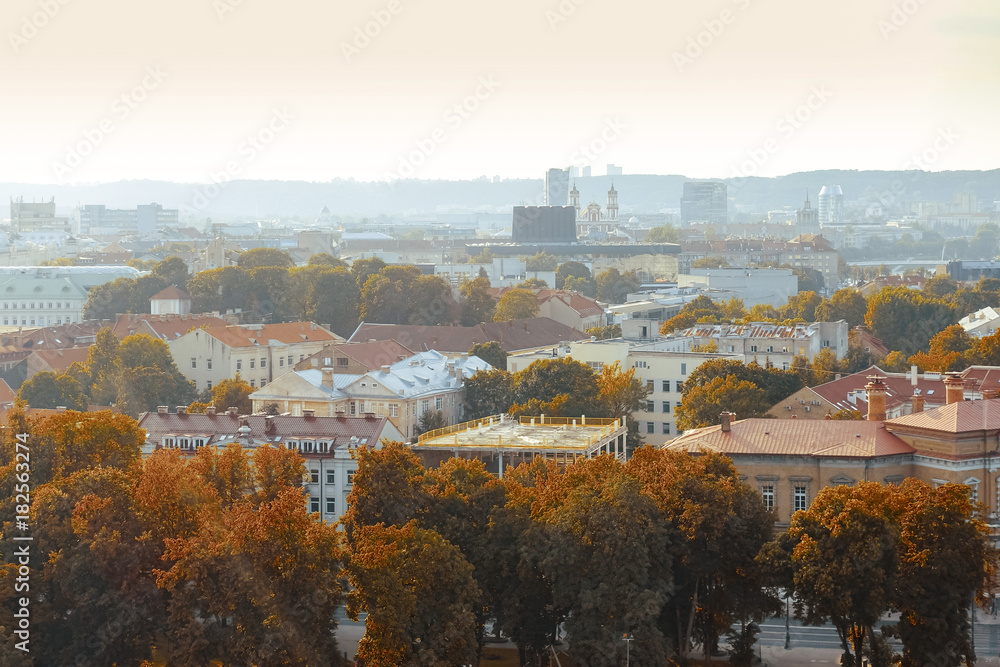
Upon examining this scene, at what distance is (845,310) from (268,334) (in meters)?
40.2

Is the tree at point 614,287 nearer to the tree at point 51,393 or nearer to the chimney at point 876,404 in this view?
the tree at point 51,393

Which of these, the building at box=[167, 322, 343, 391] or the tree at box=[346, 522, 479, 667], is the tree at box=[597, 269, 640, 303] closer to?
the building at box=[167, 322, 343, 391]

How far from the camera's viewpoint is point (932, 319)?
93562mm

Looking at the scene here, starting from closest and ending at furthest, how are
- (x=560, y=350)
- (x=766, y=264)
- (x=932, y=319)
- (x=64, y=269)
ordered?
(x=560, y=350), (x=932, y=319), (x=64, y=269), (x=766, y=264)

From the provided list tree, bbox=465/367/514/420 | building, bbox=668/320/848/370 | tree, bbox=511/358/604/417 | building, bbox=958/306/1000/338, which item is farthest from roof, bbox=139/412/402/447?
building, bbox=958/306/1000/338

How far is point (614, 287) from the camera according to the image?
467 feet

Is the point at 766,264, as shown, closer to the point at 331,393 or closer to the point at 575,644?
the point at 331,393

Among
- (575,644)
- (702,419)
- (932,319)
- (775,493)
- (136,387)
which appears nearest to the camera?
(575,644)

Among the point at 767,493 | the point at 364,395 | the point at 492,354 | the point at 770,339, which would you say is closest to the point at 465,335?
the point at 492,354

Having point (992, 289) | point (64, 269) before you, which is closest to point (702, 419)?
point (992, 289)

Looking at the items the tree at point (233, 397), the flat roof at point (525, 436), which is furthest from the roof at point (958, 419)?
the tree at point (233, 397)

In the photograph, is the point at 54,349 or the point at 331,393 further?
the point at 54,349

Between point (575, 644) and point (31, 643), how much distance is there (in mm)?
12149

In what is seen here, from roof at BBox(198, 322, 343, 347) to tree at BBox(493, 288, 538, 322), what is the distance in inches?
659
